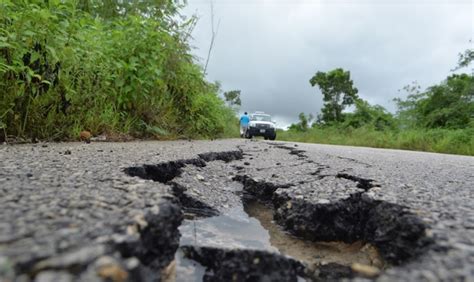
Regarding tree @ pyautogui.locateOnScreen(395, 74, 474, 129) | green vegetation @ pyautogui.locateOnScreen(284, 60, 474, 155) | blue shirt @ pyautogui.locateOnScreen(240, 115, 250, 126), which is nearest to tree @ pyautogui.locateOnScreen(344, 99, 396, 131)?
green vegetation @ pyautogui.locateOnScreen(284, 60, 474, 155)

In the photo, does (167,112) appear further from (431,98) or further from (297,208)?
(431,98)

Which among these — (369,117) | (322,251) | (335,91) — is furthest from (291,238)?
(335,91)

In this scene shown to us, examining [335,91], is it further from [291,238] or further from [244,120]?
[291,238]

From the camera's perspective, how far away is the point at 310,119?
84.6ft

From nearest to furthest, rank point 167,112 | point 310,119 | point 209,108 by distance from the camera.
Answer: point 167,112 < point 209,108 < point 310,119

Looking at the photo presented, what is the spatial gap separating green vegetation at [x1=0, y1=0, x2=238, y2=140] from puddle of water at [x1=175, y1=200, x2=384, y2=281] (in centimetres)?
176

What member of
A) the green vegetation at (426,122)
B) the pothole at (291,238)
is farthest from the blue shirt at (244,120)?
the pothole at (291,238)

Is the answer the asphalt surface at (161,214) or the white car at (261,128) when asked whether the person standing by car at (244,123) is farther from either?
the asphalt surface at (161,214)

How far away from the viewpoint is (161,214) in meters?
0.90

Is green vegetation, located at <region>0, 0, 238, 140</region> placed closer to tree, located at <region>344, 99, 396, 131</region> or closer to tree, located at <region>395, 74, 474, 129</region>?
tree, located at <region>395, 74, 474, 129</region>

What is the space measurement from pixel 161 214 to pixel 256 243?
0.44 meters

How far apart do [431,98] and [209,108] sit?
483 inches

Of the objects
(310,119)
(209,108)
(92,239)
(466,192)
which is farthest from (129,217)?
(310,119)

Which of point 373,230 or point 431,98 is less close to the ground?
point 431,98
